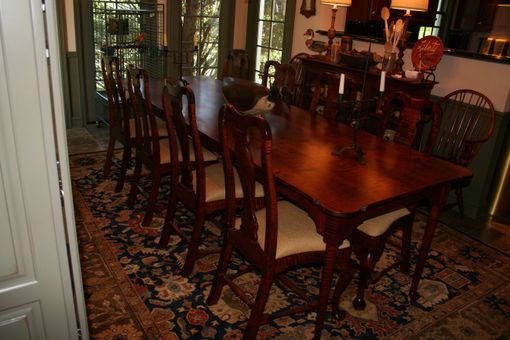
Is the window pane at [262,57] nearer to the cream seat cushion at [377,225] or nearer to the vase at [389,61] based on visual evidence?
the vase at [389,61]

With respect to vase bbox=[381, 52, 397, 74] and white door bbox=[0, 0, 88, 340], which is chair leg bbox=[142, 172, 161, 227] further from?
vase bbox=[381, 52, 397, 74]

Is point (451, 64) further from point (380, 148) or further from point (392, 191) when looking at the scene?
point (392, 191)

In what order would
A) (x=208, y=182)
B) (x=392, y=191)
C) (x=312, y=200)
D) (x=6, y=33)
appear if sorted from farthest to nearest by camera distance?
(x=208, y=182), (x=392, y=191), (x=312, y=200), (x=6, y=33)

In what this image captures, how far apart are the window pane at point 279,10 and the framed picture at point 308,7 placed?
399mm

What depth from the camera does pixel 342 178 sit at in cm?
193

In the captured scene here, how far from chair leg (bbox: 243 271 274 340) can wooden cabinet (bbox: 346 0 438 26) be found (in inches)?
125

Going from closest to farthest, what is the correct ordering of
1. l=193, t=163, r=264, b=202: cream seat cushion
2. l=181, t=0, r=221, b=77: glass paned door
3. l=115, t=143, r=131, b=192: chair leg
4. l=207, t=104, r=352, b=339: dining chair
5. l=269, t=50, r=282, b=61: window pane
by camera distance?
l=207, t=104, r=352, b=339: dining chair < l=193, t=163, r=264, b=202: cream seat cushion < l=115, t=143, r=131, b=192: chair leg < l=181, t=0, r=221, b=77: glass paned door < l=269, t=50, r=282, b=61: window pane

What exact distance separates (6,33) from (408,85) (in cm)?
294

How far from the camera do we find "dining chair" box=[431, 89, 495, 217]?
3125 millimetres

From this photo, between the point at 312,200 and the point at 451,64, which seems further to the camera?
the point at 451,64

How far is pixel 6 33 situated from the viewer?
3.04ft

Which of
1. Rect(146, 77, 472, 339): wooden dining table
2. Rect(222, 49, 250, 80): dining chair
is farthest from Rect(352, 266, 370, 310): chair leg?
Rect(222, 49, 250, 80): dining chair

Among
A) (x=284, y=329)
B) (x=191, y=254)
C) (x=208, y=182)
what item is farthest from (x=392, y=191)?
(x=191, y=254)

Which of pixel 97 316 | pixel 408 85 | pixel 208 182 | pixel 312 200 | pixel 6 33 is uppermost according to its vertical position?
pixel 6 33
